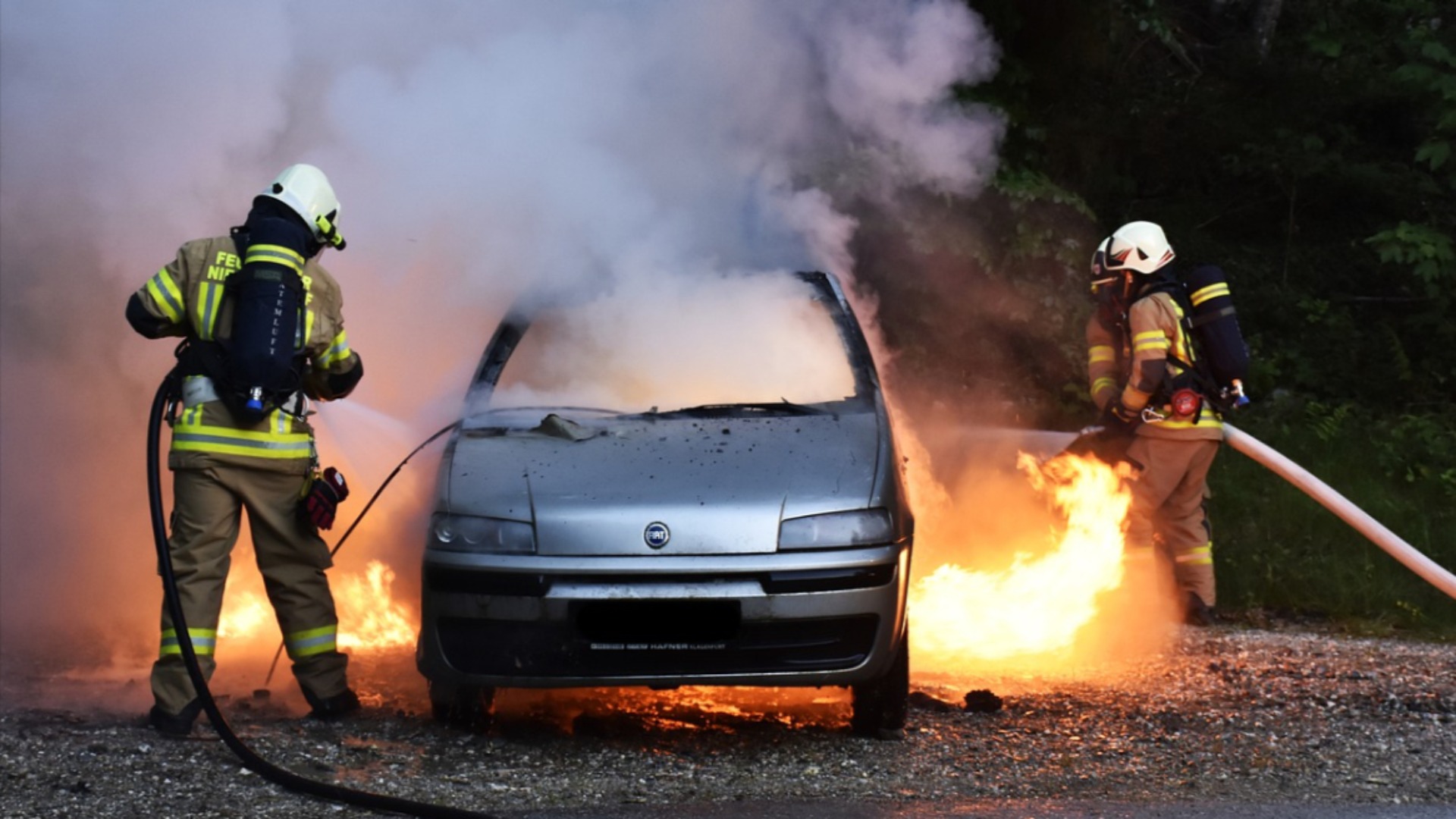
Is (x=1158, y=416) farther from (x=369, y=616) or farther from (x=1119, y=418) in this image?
(x=369, y=616)

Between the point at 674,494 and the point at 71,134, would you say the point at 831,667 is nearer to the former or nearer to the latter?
the point at 674,494

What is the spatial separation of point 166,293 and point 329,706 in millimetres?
1479

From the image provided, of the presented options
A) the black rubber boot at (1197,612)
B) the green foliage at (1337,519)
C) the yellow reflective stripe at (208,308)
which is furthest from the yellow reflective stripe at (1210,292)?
the yellow reflective stripe at (208,308)

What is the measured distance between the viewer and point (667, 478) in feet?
16.5

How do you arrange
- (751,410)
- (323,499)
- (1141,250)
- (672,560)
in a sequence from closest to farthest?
1. (672,560)
2. (323,499)
3. (751,410)
4. (1141,250)

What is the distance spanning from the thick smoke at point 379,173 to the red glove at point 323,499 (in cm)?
77

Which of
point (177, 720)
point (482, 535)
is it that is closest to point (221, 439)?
point (177, 720)

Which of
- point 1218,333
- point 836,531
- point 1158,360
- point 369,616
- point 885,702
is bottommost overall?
point 885,702

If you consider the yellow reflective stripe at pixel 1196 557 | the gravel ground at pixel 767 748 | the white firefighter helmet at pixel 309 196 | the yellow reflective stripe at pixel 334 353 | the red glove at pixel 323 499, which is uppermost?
the white firefighter helmet at pixel 309 196

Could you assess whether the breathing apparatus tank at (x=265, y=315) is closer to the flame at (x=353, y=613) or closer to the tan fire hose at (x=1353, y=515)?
the flame at (x=353, y=613)

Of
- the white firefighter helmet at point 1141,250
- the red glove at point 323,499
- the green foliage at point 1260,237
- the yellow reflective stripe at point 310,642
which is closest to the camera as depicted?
the red glove at point 323,499

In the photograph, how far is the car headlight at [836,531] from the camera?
4836mm

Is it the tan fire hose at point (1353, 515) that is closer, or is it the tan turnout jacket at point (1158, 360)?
the tan fire hose at point (1353, 515)

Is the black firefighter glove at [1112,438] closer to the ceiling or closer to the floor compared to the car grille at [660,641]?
closer to the ceiling
